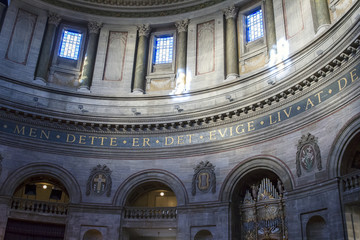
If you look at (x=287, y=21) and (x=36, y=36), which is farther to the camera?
(x=36, y=36)

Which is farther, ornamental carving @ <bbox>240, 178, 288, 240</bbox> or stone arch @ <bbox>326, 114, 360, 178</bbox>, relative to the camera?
ornamental carving @ <bbox>240, 178, 288, 240</bbox>

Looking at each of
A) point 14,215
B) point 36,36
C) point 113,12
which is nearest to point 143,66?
point 113,12

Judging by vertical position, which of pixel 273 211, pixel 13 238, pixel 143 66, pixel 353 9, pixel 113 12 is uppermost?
pixel 113 12

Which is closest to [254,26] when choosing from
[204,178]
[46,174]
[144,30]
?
[144,30]

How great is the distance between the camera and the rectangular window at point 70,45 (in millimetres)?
27859

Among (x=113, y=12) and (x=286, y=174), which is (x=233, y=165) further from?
(x=113, y=12)

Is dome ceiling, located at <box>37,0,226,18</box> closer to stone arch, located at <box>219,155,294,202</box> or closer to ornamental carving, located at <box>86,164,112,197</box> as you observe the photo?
ornamental carving, located at <box>86,164,112,197</box>

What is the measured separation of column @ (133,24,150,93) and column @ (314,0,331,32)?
11326 mm

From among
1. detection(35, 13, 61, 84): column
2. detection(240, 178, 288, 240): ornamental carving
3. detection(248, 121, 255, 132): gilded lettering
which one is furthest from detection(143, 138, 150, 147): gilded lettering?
detection(35, 13, 61, 84): column

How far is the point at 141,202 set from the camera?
1027 inches

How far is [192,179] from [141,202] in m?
4.88

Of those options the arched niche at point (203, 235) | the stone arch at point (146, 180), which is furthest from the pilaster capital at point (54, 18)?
the arched niche at point (203, 235)

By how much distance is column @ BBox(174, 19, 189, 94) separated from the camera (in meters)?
26.1

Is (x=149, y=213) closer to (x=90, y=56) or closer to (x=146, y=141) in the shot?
(x=146, y=141)
